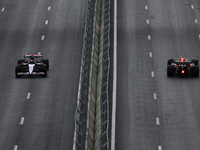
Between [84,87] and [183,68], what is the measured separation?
861 centimetres

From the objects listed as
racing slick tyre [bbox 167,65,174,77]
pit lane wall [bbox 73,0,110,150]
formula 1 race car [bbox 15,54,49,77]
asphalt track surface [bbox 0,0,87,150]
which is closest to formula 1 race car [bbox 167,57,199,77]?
racing slick tyre [bbox 167,65,174,77]

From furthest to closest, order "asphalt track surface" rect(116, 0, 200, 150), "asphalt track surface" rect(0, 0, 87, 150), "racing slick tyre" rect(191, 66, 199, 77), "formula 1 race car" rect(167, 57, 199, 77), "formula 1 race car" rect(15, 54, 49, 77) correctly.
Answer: "formula 1 race car" rect(15, 54, 49, 77) < "formula 1 race car" rect(167, 57, 199, 77) < "racing slick tyre" rect(191, 66, 199, 77) < "asphalt track surface" rect(0, 0, 87, 150) < "asphalt track surface" rect(116, 0, 200, 150)

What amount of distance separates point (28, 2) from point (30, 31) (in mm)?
8577

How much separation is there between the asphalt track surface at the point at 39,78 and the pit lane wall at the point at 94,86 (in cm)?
136

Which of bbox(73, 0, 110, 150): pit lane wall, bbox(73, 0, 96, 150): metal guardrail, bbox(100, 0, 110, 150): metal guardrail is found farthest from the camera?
bbox(73, 0, 110, 150): pit lane wall

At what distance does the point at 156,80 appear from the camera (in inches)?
2019

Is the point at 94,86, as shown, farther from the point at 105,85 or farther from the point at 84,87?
the point at 84,87

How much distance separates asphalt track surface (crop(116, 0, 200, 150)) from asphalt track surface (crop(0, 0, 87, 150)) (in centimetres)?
338

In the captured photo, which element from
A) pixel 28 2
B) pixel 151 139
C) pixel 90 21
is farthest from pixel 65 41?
pixel 151 139

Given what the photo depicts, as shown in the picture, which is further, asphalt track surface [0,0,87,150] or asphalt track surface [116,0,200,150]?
asphalt track surface [0,0,87,150]

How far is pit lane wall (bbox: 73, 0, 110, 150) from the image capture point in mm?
39750

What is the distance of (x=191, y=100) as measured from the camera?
4794 cm

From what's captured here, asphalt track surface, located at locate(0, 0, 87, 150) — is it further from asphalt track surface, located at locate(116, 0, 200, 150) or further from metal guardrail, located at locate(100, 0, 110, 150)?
asphalt track surface, located at locate(116, 0, 200, 150)

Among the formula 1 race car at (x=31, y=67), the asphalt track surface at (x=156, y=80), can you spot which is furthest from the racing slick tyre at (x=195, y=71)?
the formula 1 race car at (x=31, y=67)
